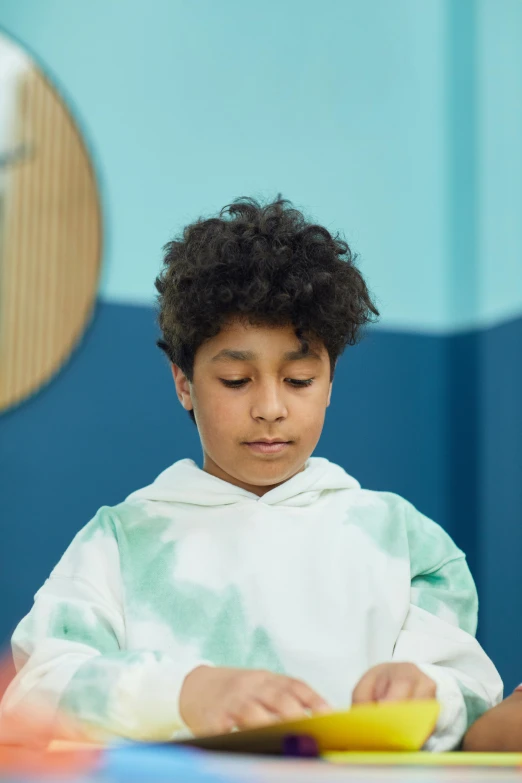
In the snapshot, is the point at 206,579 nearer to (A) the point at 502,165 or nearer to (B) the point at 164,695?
(B) the point at 164,695

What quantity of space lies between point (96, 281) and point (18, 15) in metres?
0.53

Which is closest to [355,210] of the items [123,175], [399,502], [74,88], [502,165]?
[502,165]

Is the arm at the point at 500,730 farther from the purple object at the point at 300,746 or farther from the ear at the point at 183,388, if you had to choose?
the ear at the point at 183,388

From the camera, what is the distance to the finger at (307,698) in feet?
1.94

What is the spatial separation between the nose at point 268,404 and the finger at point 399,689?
27cm

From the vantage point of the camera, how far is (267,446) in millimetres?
902

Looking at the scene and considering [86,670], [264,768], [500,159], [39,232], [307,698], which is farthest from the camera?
[500,159]

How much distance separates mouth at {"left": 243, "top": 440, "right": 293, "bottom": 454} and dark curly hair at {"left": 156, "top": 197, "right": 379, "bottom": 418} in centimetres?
9

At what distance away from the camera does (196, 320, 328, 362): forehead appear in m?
0.89

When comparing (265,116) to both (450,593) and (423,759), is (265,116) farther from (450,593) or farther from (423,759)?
(423,759)

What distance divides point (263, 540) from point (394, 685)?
25cm

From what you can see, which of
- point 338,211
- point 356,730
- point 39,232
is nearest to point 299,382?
point 356,730

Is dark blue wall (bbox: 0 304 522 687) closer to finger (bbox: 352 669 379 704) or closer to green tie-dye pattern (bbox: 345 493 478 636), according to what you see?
green tie-dye pattern (bbox: 345 493 478 636)

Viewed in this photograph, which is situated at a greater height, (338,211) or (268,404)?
(338,211)
